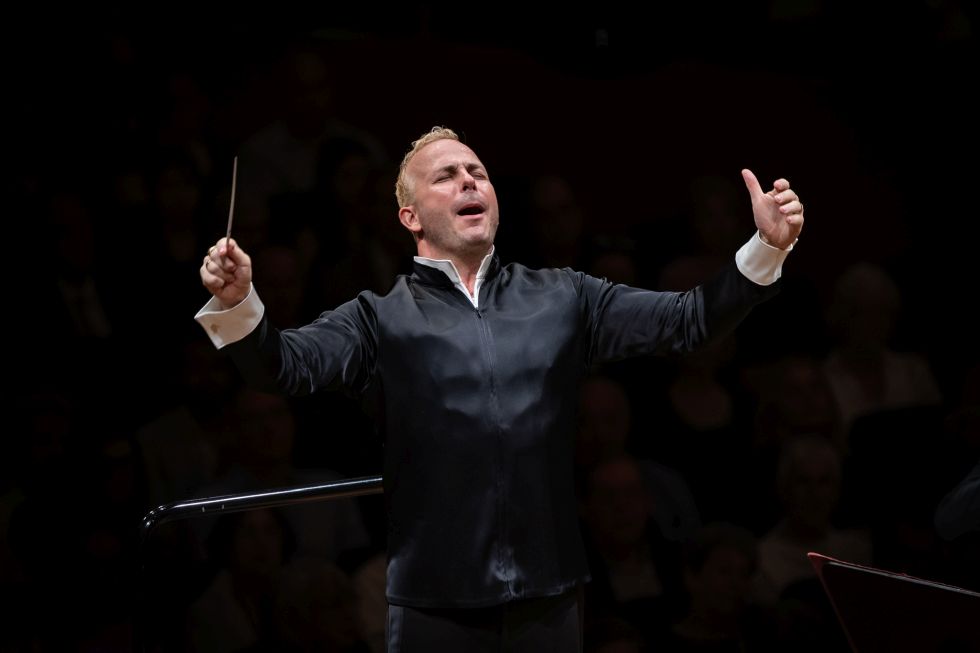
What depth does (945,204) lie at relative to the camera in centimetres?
297

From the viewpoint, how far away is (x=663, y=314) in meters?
1.51

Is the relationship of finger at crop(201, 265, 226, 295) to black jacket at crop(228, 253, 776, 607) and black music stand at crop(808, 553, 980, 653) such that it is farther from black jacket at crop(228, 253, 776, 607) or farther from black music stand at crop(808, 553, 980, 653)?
black music stand at crop(808, 553, 980, 653)

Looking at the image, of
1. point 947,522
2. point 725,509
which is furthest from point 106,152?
point 947,522

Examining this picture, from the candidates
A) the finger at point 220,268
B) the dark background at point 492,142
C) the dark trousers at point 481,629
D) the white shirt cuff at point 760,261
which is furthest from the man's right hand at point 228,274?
the dark background at point 492,142

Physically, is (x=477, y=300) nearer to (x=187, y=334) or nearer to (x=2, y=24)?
(x=187, y=334)

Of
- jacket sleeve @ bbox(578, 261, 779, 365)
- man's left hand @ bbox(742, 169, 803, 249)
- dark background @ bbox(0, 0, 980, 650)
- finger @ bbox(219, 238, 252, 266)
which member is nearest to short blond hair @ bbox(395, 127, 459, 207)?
jacket sleeve @ bbox(578, 261, 779, 365)

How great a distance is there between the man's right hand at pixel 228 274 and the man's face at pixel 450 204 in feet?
1.15

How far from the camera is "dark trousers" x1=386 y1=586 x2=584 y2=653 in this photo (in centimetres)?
138

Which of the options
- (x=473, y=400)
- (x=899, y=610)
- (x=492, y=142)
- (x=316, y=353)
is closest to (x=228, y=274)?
(x=316, y=353)

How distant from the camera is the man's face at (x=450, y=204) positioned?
1565 mm

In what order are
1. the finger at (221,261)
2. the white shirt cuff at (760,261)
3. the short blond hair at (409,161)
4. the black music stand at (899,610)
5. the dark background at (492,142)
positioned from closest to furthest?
1. the black music stand at (899,610)
2. the finger at (221,261)
3. the white shirt cuff at (760,261)
4. the short blond hair at (409,161)
5. the dark background at (492,142)

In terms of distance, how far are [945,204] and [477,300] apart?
1.93m

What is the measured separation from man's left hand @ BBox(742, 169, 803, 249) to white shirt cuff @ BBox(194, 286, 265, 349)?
637 millimetres

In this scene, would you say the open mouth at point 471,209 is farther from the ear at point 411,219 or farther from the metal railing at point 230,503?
the metal railing at point 230,503
